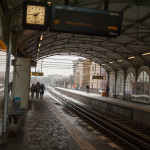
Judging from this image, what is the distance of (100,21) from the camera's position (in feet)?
19.9

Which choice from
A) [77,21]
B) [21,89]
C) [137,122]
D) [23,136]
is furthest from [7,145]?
[137,122]

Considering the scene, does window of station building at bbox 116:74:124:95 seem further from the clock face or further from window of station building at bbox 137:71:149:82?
the clock face

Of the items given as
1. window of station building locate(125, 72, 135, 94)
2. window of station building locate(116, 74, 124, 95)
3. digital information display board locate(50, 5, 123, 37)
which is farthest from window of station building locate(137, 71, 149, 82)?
digital information display board locate(50, 5, 123, 37)

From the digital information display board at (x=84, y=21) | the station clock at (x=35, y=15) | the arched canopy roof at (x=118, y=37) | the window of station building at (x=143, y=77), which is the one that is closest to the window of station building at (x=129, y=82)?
the arched canopy roof at (x=118, y=37)

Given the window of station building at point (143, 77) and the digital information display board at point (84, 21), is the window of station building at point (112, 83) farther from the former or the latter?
the digital information display board at point (84, 21)

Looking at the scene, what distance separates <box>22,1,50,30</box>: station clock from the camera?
5.61m

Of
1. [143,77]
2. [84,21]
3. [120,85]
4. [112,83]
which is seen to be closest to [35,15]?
[84,21]

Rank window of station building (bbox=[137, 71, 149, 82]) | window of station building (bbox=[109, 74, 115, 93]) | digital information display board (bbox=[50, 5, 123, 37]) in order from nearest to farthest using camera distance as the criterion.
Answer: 1. digital information display board (bbox=[50, 5, 123, 37])
2. window of station building (bbox=[137, 71, 149, 82])
3. window of station building (bbox=[109, 74, 115, 93])

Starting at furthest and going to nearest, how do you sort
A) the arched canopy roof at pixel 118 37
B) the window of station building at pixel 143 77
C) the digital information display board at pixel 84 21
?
the window of station building at pixel 143 77 → the arched canopy roof at pixel 118 37 → the digital information display board at pixel 84 21

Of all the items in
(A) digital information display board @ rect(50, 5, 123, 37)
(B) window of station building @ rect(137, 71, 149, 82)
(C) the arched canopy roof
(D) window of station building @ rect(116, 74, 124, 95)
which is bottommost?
(D) window of station building @ rect(116, 74, 124, 95)

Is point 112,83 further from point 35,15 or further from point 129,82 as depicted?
point 35,15

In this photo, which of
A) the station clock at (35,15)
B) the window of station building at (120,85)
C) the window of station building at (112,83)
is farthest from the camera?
the window of station building at (112,83)

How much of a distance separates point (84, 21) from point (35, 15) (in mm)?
1442

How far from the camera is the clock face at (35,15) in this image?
18.4 ft
